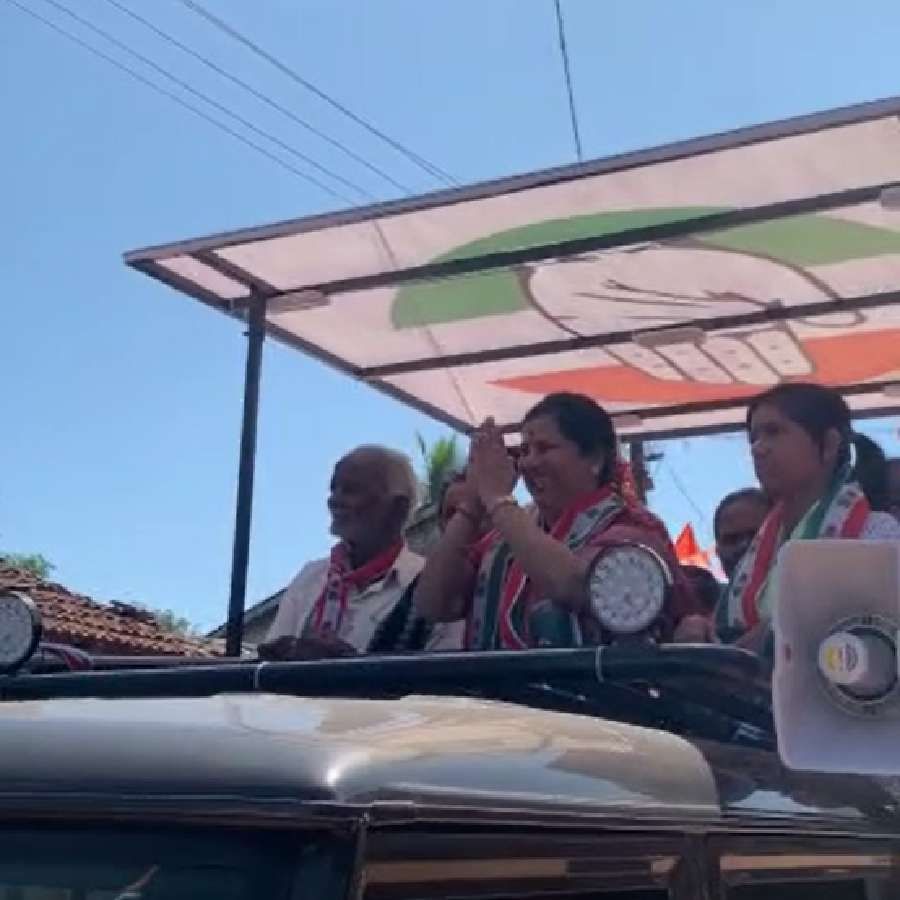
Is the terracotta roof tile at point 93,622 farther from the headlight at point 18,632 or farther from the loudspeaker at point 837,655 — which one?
the loudspeaker at point 837,655

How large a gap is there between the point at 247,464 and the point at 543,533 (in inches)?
57.3

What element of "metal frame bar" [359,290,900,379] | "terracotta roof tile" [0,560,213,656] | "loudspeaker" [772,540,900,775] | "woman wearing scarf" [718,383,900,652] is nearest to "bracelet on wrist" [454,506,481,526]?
"woman wearing scarf" [718,383,900,652]

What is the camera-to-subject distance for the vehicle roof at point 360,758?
192 cm

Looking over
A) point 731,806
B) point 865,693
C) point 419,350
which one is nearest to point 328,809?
point 731,806

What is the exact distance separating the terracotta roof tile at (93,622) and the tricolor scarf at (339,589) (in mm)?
6336

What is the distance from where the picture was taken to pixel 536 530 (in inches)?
148

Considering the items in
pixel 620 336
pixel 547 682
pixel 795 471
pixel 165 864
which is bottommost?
pixel 165 864

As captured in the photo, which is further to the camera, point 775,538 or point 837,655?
point 775,538

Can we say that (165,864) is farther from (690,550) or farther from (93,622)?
(93,622)

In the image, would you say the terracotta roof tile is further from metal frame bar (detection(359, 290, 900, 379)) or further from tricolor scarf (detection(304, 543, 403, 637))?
tricolor scarf (detection(304, 543, 403, 637))

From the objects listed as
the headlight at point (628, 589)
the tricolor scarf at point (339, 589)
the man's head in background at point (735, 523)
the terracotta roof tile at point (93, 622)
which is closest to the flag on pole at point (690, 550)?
the man's head in background at point (735, 523)

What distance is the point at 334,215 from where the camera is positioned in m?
4.54

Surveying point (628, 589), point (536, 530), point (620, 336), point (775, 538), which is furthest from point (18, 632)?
point (620, 336)

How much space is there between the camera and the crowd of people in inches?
143
